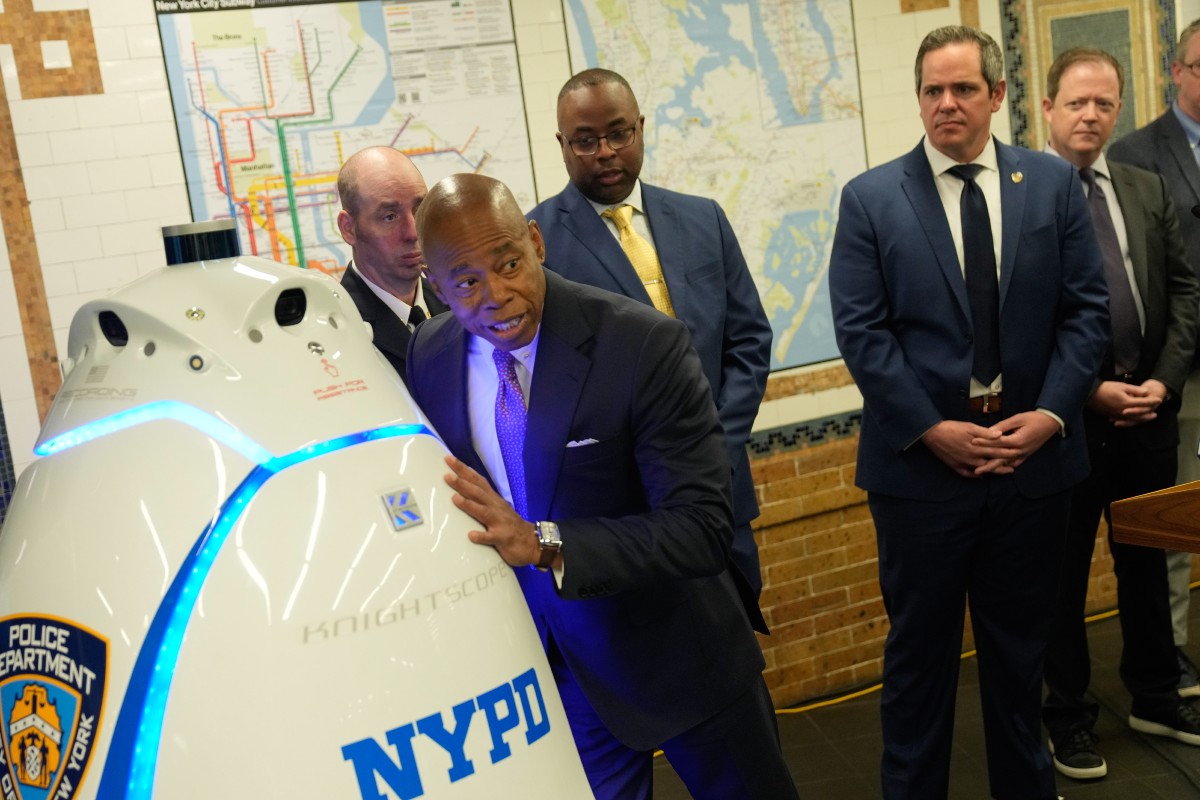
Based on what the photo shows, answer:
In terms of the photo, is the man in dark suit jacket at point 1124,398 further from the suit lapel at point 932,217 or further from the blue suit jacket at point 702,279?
the blue suit jacket at point 702,279

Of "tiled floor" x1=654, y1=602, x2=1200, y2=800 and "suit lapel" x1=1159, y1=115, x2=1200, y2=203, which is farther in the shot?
"suit lapel" x1=1159, y1=115, x2=1200, y2=203

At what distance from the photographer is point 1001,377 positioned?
9.74 ft

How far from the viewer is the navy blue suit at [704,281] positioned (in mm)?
2893

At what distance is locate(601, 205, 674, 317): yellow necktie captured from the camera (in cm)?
293

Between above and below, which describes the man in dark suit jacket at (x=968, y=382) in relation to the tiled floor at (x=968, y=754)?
above

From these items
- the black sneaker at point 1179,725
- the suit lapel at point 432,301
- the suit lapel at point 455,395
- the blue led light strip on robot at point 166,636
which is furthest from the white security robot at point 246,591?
the black sneaker at point 1179,725

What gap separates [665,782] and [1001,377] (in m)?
1.76

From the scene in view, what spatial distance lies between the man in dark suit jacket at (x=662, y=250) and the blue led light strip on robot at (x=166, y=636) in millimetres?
1564

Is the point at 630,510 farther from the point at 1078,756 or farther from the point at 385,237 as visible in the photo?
the point at 1078,756

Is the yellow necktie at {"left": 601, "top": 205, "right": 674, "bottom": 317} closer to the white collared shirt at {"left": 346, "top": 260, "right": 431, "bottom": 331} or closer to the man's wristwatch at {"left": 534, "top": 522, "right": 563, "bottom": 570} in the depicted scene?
the white collared shirt at {"left": 346, "top": 260, "right": 431, "bottom": 331}

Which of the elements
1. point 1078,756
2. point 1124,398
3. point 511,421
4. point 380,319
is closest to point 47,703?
point 511,421

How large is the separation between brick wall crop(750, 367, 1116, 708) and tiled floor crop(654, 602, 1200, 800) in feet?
0.51

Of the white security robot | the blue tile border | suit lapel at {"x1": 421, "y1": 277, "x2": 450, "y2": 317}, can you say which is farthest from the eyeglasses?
the blue tile border

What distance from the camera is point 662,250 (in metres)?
2.95
